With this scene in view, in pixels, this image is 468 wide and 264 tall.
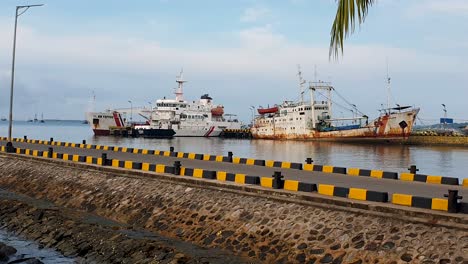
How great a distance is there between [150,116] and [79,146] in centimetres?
7126

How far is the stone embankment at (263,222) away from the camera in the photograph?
917cm

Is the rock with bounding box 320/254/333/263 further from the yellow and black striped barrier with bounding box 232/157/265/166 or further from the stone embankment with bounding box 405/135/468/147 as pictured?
the stone embankment with bounding box 405/135/468/147

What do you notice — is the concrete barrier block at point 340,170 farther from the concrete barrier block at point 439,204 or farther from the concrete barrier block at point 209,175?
the concrete barrier block at point 439,204

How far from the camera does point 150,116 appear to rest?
105438 millimetres

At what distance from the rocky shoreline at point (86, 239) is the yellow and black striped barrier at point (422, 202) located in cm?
395

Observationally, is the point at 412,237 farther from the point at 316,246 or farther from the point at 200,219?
the point at 200,219

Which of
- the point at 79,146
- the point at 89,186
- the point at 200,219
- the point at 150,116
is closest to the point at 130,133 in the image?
the point at 150,116

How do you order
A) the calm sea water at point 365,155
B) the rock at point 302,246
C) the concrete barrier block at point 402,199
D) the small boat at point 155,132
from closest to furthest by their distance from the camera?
the rock at point 302,246, the concrete barrier block at point 402,199, the calm sea water at point 365,155, the small boat at point 155,132

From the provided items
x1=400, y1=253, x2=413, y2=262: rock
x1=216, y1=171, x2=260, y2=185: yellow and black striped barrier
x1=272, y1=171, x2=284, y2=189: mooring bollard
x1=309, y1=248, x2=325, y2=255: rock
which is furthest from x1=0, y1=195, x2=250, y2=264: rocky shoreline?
x1=400, y1=253, x2=413, y2=262: rock

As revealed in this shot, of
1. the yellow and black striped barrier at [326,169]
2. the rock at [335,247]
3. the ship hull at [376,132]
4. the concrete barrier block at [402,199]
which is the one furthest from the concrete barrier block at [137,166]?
the ship hull at [376,132]

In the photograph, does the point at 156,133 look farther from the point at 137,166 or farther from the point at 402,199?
the point at 402,199

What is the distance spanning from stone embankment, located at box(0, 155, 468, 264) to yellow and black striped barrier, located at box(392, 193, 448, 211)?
1.91 feet

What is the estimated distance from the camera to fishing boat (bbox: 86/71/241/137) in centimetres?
10119

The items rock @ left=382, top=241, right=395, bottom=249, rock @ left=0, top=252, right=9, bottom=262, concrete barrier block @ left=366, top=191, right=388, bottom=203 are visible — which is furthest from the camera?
rock @ left=0, top=252, right=9, bottom=262
